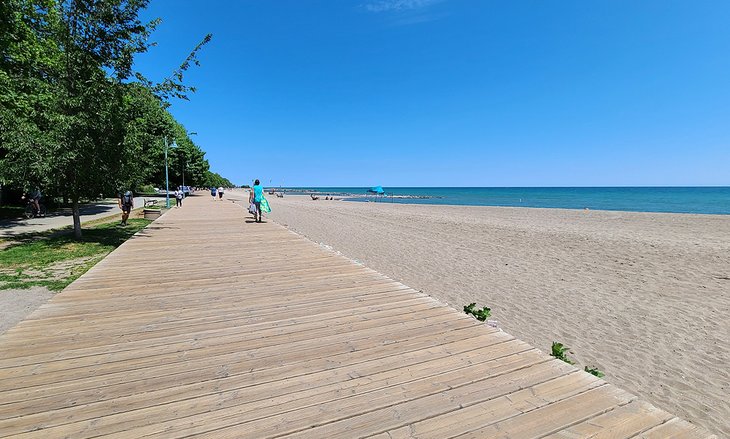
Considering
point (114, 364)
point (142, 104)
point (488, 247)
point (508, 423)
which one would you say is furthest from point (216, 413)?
point (488, 247)

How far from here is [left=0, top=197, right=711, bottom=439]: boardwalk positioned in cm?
194

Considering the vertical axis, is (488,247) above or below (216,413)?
below

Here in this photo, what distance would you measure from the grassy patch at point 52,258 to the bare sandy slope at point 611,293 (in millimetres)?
7203

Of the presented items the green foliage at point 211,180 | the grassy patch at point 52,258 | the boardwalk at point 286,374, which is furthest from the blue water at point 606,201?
the grassy patch at point 52,258

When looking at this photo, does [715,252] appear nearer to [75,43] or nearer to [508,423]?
[508,423]

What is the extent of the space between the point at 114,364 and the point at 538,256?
12.1 m

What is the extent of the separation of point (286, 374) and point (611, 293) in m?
8.14

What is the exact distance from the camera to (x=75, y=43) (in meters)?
9.21

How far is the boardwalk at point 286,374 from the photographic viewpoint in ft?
6.38

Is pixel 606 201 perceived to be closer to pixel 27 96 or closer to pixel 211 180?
pixel 27 96

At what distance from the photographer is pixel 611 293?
25.0ft

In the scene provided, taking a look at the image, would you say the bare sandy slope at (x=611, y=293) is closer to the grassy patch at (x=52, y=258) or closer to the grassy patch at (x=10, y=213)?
the grassy patch at (x=52, y=258)

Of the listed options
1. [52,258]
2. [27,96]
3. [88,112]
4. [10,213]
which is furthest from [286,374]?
[10,213]

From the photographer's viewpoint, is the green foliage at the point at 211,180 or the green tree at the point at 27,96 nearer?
the green tree at the point at 27,96
